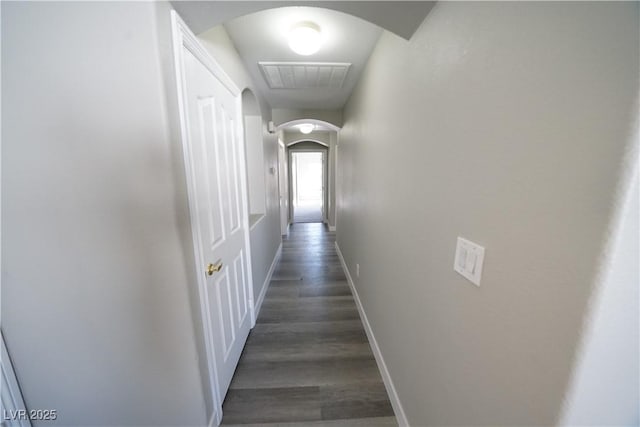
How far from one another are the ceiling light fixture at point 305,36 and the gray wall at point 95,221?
0.80 m

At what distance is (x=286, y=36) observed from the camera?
148 cm

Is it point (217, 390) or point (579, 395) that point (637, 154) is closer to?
point (579, 395)

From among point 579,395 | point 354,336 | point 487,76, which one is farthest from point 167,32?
point 354,336

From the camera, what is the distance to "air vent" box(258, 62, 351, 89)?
1.86 metres

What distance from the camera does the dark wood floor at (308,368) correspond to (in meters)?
1.29

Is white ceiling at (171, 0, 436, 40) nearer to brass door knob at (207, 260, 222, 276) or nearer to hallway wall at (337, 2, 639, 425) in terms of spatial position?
hallway wall at (337, 2, 639, 425)

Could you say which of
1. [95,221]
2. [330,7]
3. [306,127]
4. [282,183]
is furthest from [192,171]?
[282,183]

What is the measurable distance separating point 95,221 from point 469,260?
4.69 feet

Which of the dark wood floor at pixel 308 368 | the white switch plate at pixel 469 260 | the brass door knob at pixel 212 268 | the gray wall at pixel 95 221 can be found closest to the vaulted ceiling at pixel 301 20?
the gray wall at pixel 95 221

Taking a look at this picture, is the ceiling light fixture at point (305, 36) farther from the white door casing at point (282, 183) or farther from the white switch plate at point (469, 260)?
the white door casing at point (282, 183)

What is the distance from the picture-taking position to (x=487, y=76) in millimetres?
612

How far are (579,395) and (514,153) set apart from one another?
532mm

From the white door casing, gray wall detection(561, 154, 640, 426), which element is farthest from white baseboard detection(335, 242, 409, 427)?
the white door casing

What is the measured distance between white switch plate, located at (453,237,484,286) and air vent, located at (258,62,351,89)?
6.03 ft
